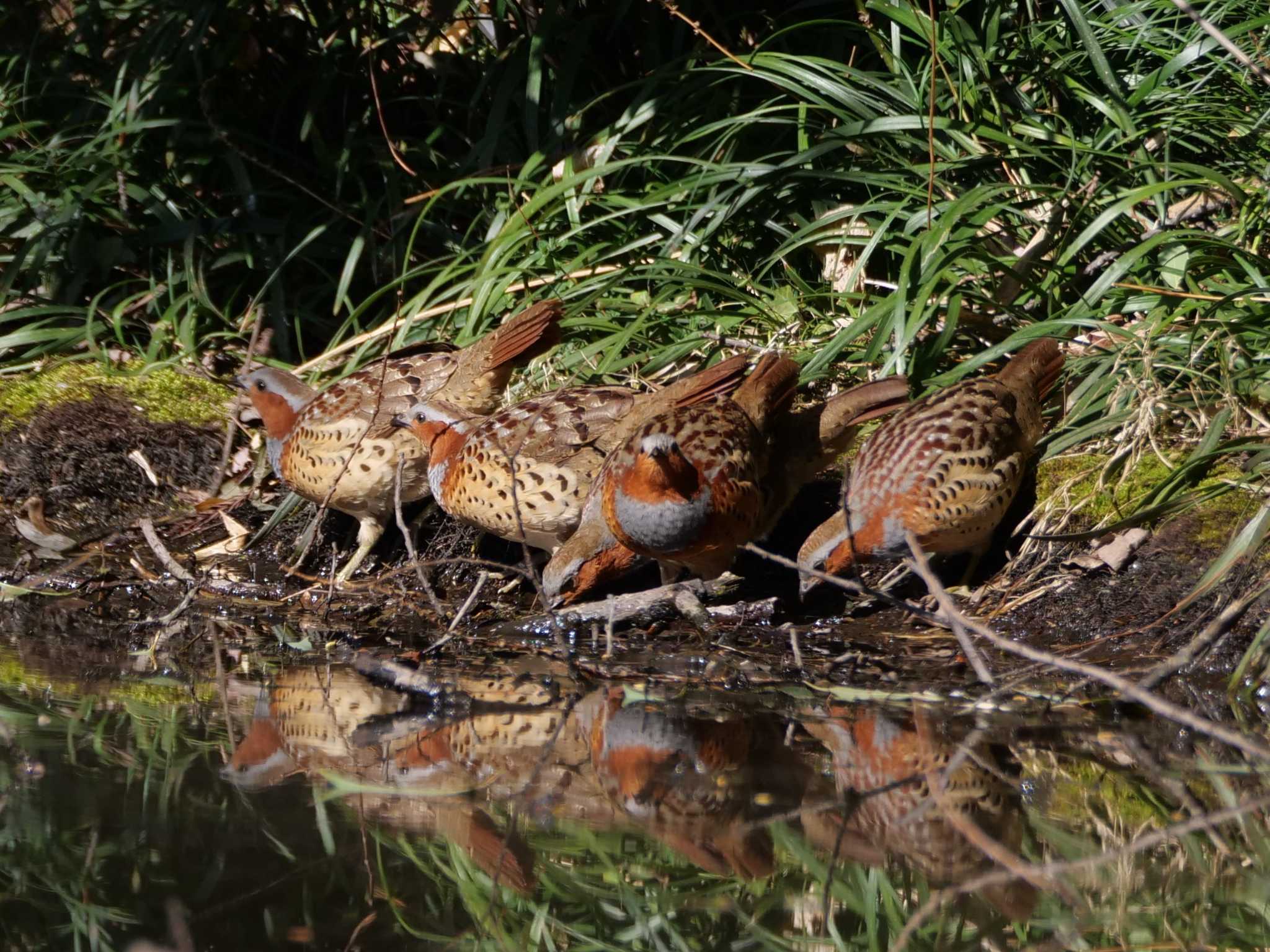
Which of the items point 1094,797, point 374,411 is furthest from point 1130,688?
point 374,411

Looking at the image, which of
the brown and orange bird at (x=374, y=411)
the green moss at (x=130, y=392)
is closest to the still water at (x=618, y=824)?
the brown and orange bird at (x=374, y=411)

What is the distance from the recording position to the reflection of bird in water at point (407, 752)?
2.73 metres

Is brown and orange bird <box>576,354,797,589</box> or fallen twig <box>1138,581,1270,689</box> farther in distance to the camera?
brown and orange bird <box>576,354,797,589</box>

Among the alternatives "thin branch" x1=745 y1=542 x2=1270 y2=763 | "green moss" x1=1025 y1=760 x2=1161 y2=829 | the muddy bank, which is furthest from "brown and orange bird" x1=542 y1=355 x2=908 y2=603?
"green moss" x1=1025 y1=760 x2=1161 y2=829

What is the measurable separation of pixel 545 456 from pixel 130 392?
2377 millimetres

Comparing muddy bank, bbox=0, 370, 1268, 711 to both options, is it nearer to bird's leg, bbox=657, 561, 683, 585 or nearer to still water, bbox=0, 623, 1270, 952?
bird's leg, bbox=657, 561, 683, 585

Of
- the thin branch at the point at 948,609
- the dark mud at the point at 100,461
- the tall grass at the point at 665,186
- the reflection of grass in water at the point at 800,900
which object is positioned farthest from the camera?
the dark mud at the point at 100,461

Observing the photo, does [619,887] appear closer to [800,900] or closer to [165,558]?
[800,900]

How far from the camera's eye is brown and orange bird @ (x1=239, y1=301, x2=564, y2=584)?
5457mm

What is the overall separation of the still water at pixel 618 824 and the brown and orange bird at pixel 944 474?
39.9 inches

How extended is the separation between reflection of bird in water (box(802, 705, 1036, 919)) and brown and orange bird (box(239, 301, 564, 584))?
8.38ft

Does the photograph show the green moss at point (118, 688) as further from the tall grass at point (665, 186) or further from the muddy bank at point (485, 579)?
the tall grass at point (665, 186)

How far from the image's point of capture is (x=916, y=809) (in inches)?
110

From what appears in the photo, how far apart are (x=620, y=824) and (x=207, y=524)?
3625mm
